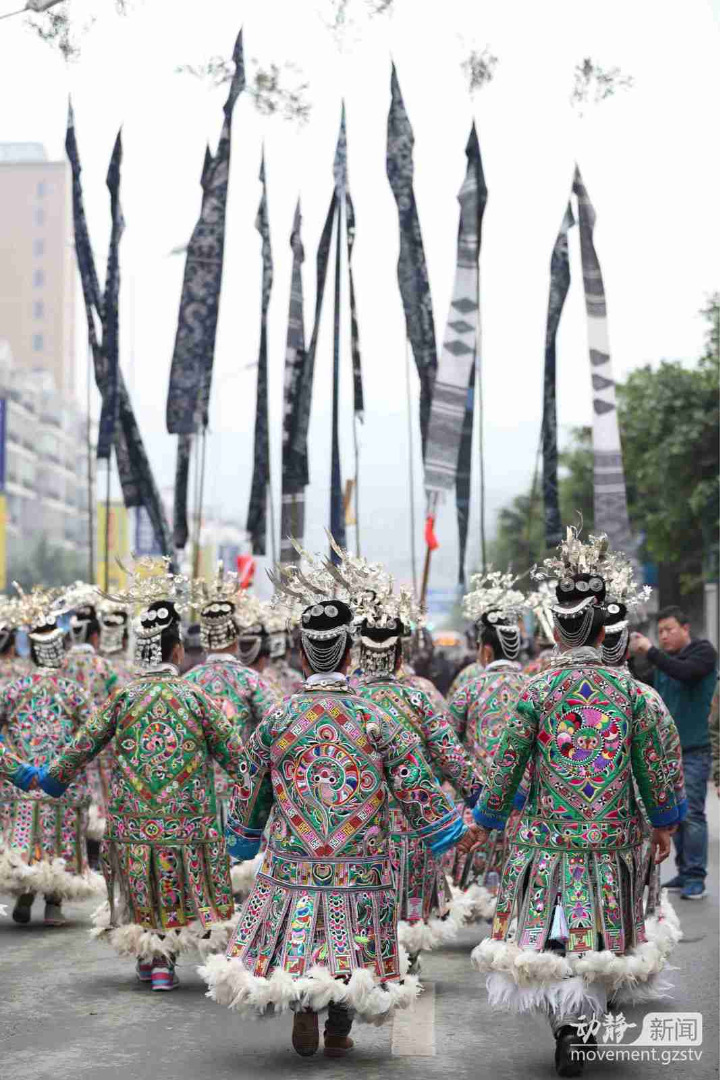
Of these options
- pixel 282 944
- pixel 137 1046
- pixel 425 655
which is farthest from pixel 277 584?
pixel 425 655

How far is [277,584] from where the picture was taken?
24.2ft

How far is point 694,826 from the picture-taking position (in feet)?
37.6

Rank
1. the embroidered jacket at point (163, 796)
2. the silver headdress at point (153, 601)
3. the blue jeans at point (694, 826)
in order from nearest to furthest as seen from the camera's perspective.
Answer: the embroidered jacket at point (163, 796) < the silver headdress at point (153, 601) < the blue jeans at point (694, 826)

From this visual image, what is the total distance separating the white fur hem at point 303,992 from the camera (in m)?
6.61

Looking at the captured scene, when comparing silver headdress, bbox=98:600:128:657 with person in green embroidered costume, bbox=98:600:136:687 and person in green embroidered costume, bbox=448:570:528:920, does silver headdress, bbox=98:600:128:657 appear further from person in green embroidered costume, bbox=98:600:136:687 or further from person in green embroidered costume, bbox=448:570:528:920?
person in green embroidered costume, bbox=448:570:528:920

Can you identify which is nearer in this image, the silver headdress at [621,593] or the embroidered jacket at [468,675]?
the silver headdress at [621,593]

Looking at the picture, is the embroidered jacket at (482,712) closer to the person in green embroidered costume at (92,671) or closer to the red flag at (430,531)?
the person in green embroidered costume at (92,671)

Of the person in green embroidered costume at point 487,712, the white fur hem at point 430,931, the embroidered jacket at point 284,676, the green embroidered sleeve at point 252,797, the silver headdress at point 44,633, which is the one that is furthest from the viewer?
the embroidered jacket at point 284,676

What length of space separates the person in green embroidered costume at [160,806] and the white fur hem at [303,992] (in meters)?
1.72

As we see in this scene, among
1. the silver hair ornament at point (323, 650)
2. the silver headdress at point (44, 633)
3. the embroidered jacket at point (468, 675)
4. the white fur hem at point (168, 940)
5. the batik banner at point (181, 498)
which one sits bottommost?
the white fur hem at point (168, 940)

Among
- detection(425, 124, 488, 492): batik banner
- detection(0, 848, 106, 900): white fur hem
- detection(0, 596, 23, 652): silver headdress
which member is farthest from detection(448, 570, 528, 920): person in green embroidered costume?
detection(425, 124, 488, 492): batik banner

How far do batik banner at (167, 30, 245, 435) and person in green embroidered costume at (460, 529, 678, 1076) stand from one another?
1047 cm

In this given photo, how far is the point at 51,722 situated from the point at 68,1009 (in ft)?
10.1

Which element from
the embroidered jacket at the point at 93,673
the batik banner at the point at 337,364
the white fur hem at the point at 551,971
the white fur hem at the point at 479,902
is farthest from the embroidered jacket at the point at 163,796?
the batik banner at the point at 337,364
